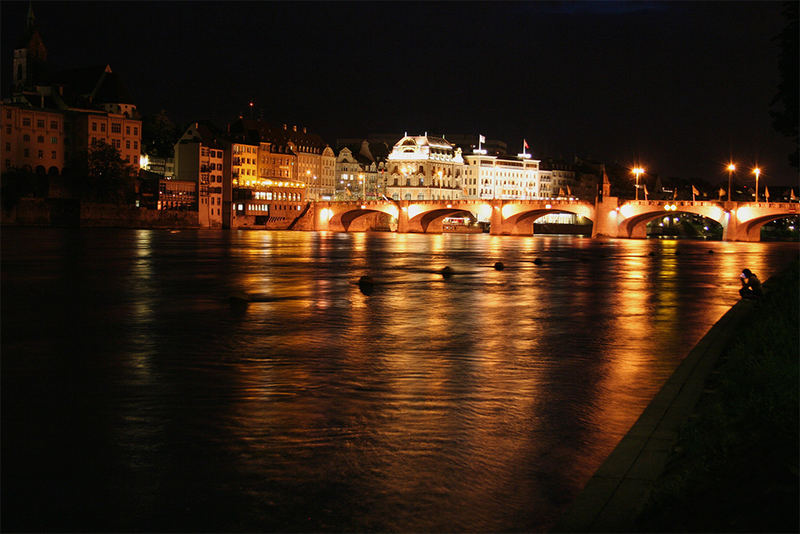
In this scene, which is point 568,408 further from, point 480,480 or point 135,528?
point 135,528

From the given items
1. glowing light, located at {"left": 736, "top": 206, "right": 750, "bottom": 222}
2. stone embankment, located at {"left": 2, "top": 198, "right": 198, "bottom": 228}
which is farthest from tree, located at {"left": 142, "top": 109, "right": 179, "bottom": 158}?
glowing light, located at {"left": 736, "top": 206, "right": 750, "bottom": 222}

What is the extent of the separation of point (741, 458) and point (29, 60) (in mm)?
114157

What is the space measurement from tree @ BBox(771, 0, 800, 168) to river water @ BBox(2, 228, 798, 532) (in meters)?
4.99

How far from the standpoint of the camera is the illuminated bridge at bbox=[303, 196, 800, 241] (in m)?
92.8

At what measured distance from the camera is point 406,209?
380ft

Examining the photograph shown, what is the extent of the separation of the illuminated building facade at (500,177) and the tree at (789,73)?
136319mm

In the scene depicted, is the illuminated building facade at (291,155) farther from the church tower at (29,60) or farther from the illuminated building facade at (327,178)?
the church tower at (29,60)

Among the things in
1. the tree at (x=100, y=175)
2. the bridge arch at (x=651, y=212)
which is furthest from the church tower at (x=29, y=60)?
the bridge arch at (x=651, y=212)

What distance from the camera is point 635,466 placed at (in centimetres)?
640

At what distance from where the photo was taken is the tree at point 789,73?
19.5 meters

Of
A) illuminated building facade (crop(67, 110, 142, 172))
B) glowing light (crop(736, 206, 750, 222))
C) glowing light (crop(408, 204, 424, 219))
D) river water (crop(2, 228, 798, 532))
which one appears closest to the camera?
river water (crop(2, 228, 798, 532))

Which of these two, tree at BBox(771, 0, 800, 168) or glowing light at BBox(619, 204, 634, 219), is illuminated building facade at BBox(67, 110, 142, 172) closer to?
glowing light at BBox(619, 204, 634, 219)

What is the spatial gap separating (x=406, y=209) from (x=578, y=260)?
67.3 meters

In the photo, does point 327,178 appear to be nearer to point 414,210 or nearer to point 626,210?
point 414,210
